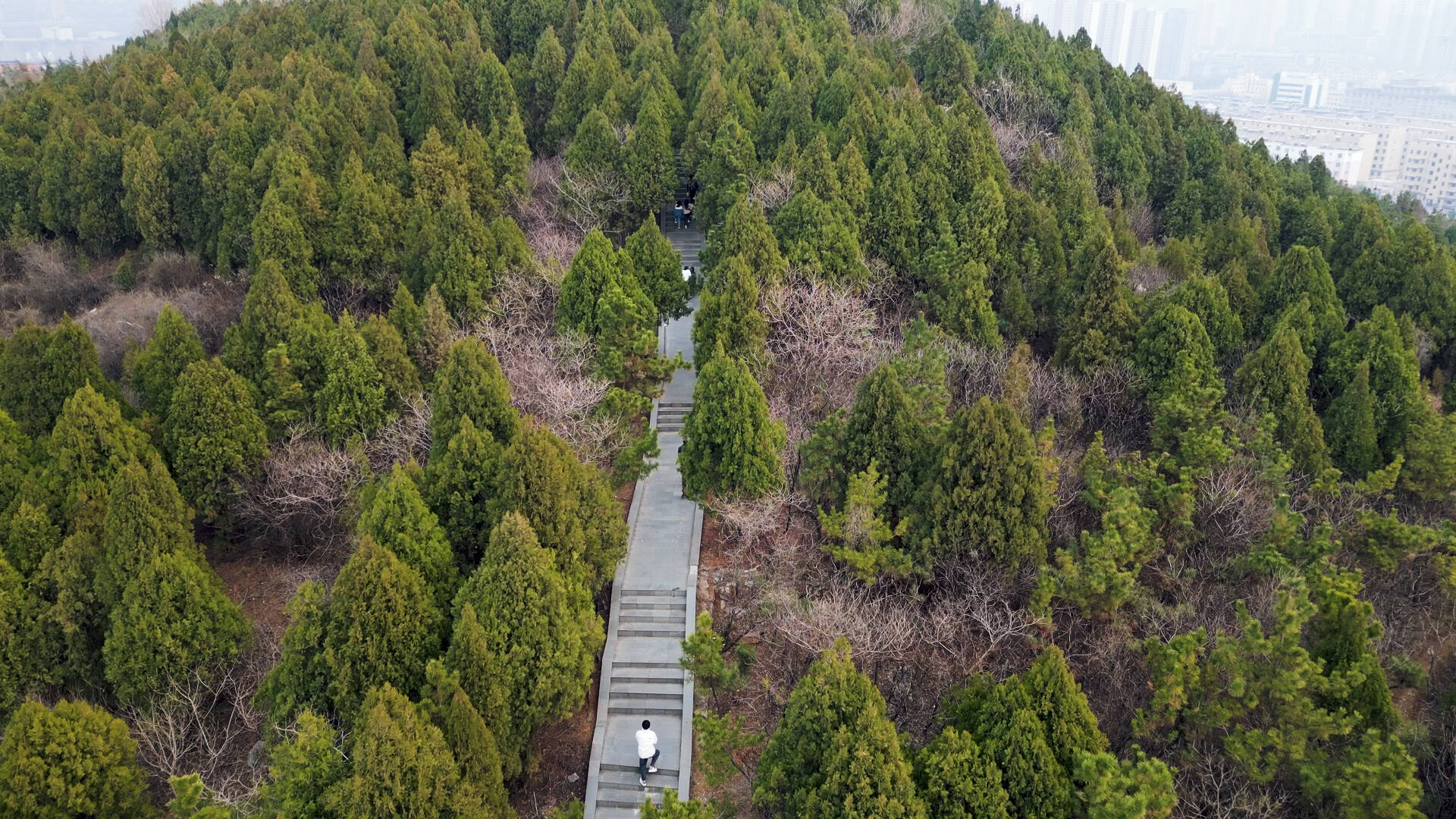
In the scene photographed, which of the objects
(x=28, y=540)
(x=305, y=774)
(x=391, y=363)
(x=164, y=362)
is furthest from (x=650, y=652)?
(x=164, y=362)

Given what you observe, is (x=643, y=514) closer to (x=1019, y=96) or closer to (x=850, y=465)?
(x=850, y=465)

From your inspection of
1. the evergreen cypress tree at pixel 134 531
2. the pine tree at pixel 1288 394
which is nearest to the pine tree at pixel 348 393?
the evergreen cypress tree at pixel 134 531

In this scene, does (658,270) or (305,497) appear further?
(658,270)

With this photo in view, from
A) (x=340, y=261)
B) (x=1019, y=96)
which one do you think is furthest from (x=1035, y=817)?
(x=1019, y=96)

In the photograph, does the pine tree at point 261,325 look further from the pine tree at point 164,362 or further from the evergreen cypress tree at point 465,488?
the evergreen cypress tree at point 465,488

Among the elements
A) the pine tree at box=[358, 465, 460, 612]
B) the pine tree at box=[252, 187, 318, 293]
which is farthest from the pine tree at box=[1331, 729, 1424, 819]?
the pine tree at box=[252, 187, 318, 293]

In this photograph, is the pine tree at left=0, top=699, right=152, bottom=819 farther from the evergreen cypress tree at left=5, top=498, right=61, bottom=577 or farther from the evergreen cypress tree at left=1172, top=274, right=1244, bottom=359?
the evergreen cypress tree at left=1172, top=274, right=1244, bottom=359

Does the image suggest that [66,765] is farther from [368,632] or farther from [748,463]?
[748,463]
